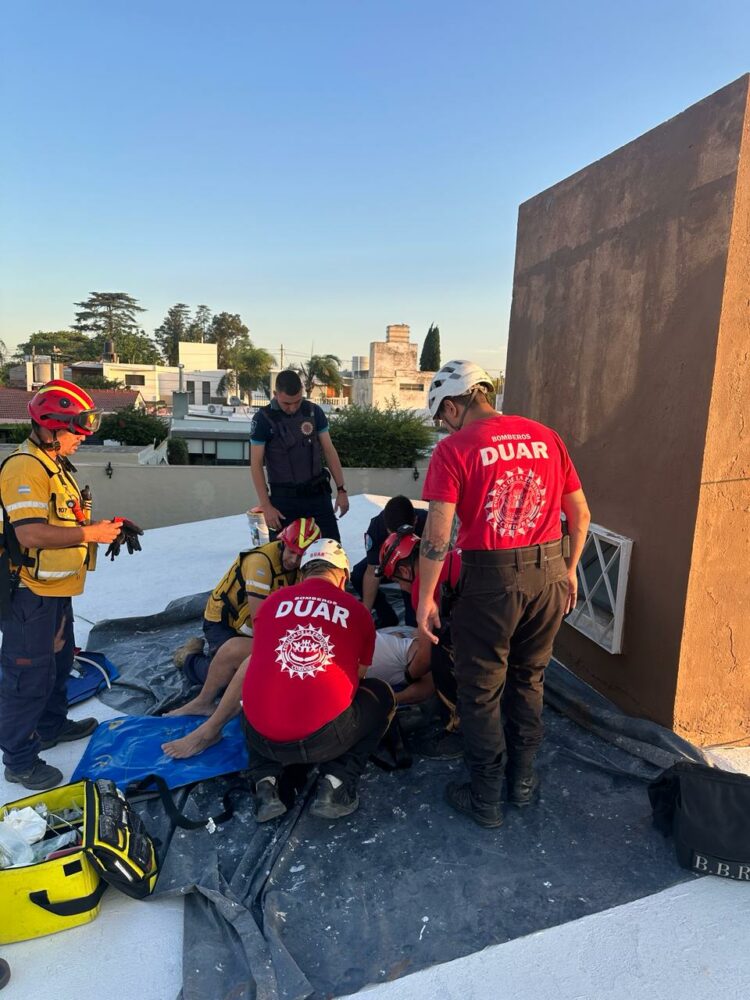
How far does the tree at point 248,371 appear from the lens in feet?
143

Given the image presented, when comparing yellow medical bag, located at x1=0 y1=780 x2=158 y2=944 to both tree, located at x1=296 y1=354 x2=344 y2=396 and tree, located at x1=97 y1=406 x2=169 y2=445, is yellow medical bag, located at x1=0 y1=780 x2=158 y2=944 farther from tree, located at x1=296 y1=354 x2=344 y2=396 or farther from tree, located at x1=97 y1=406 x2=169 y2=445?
tree, located at x1=296 y1=354 x2=344 y2=396

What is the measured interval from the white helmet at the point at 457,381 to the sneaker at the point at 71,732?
7.03 ft

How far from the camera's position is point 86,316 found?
59.3 meters

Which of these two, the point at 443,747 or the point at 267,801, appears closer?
the point at 267,801

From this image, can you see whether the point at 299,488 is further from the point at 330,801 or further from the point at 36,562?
the point at 330,801

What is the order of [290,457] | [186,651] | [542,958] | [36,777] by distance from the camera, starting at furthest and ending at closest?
1. [290,457]
2. [186,651]
3. [36,777]
4. [542,958]

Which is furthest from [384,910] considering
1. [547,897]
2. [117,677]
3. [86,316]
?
[86,316]

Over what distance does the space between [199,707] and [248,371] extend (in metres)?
42.6

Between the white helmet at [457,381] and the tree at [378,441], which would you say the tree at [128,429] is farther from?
the white helmet at [457,381]

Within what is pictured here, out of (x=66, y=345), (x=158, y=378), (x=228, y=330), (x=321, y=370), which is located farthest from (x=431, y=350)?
(x=66, y=345)

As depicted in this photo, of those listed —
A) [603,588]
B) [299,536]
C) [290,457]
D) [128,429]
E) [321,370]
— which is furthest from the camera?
[321,370]

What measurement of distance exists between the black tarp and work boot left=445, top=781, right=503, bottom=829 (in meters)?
0.04

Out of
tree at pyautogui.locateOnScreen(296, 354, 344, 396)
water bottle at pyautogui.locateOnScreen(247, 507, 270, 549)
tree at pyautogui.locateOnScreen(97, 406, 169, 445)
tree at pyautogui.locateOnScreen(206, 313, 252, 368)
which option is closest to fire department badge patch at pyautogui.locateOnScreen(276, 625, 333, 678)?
water bottle at pyautogui.locateOnScreen(247, 507, 270, 549)

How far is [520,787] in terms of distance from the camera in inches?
94.2
